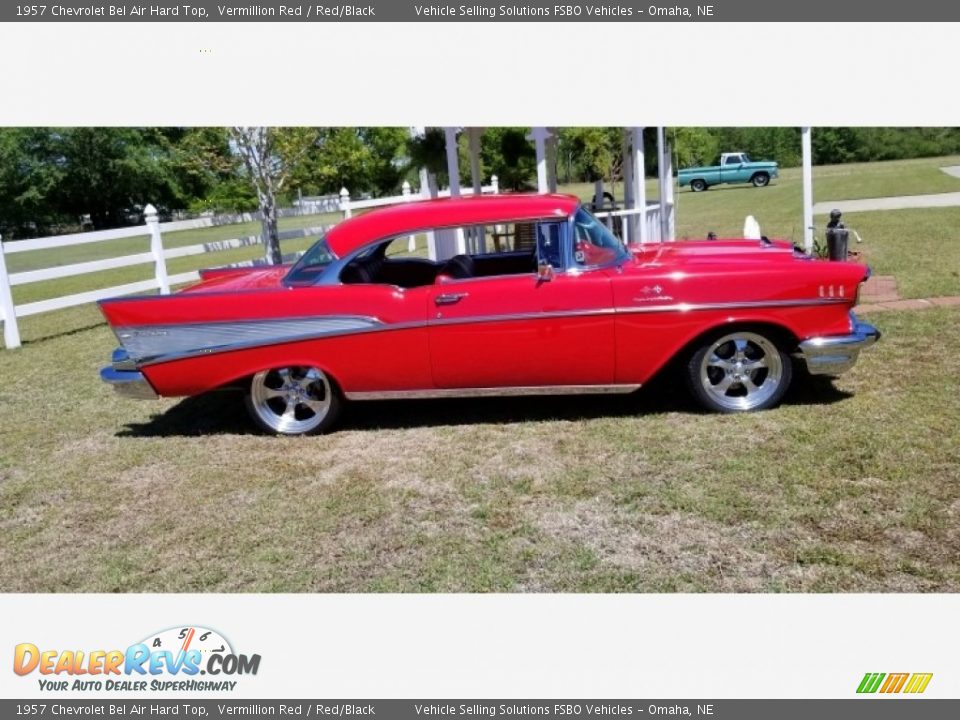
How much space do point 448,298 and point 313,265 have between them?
99 cm

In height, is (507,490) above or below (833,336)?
below

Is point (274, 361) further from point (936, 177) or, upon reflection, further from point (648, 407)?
point (936, 177)

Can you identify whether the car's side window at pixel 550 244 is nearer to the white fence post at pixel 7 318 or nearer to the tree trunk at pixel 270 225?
the white fence post at pixel 7 318

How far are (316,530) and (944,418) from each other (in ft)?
12.2

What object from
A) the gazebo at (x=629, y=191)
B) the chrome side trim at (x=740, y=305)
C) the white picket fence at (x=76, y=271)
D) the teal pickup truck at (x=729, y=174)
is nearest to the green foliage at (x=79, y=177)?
the teal pickup truck at (x=729, y=174)

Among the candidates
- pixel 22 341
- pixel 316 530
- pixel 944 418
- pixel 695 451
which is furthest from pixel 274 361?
pixel 22 341

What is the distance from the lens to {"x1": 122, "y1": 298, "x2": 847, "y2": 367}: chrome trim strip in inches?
198

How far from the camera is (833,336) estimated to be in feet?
16.5

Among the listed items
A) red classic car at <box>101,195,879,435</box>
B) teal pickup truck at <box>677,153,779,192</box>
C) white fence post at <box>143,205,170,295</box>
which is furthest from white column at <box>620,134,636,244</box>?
teal pickup truck at <box>677,153,779,192</box>

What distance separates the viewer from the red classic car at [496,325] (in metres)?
5.04

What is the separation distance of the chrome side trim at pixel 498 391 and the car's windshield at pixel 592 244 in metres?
0.81

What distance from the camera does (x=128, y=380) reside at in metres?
5.50

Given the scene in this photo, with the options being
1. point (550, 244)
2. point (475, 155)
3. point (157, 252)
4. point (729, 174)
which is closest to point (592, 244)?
point (550, 244)

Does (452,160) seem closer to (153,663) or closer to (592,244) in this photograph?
(592,244)
